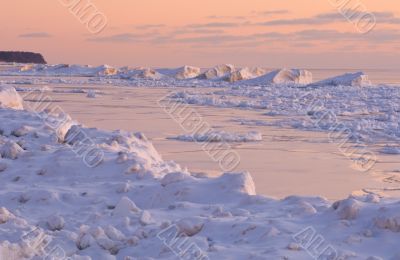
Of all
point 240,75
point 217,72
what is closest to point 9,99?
point 240,75

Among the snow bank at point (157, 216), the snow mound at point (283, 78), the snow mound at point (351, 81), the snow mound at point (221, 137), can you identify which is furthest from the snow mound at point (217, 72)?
the snow bank at point (157, 216)

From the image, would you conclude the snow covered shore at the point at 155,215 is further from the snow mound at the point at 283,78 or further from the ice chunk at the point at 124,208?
the snow mound at the point at 283,78

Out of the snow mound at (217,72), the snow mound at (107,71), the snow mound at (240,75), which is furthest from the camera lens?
the snow mound at (107,71)

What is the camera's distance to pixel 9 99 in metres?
11.2

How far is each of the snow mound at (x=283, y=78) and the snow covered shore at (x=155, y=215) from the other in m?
34.2

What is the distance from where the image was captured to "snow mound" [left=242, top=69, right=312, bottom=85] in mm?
41031

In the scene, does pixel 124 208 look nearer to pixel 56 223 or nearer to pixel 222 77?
pixel 56 223

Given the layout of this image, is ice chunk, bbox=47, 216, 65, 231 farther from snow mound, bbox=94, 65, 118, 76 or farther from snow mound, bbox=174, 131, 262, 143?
snow mound, bbox=94, 65, 118, 76

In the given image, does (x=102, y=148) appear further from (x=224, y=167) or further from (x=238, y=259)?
(x=238, y=259)

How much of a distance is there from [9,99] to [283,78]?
32.0 meters

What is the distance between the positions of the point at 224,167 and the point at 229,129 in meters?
4.49

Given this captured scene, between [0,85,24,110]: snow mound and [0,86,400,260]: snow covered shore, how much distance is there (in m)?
3.93

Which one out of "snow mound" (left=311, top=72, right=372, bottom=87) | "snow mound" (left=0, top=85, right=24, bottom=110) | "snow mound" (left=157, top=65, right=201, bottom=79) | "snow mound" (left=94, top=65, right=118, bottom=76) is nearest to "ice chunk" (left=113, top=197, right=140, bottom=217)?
"snow mound" (left=0, top=85, right=24, bottom=110)

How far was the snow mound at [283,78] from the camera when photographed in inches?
1615
